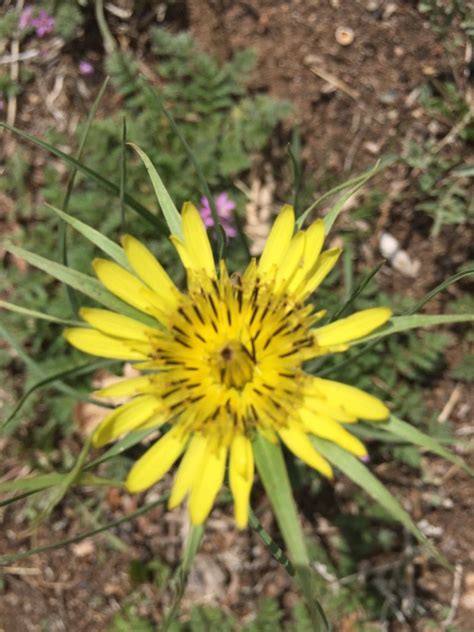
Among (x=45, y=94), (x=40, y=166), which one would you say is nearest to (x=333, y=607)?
(x=40, y=166)

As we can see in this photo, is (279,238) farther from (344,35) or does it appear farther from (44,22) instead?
(44,22)

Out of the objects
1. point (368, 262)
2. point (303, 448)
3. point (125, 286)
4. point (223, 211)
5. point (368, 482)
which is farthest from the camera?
point (368, 262)

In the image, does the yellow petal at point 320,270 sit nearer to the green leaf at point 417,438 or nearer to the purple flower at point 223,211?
the green leaf at point 417,438

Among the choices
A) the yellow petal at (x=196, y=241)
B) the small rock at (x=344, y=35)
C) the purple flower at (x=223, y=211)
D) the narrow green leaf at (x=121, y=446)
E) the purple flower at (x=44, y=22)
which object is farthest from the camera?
the purple flower at (x=44, y=22)

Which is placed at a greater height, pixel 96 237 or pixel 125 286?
pixel 96 237

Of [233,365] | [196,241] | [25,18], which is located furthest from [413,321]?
[25,18]

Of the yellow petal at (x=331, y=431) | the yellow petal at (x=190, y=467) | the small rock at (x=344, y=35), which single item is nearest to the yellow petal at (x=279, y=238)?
the yellow petal at (x=331, y=431)
